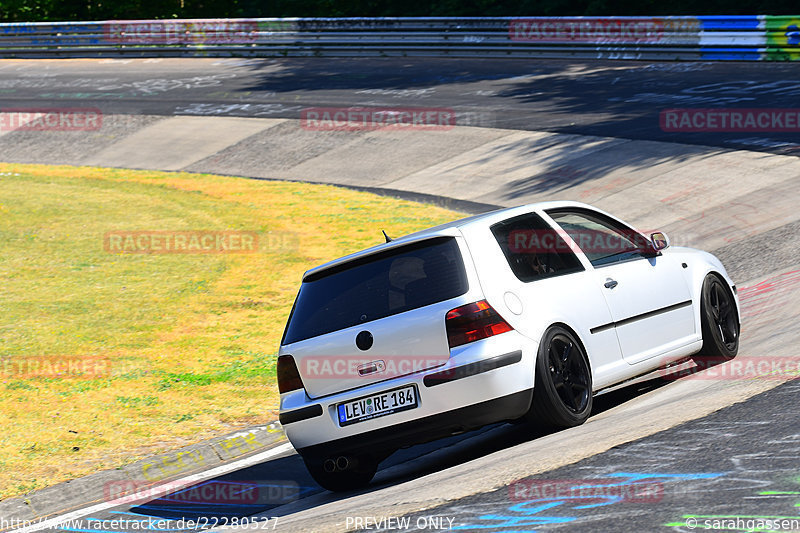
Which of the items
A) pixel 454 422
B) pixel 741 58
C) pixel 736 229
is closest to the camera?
pixel 454 422

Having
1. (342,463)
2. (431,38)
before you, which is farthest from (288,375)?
(431,38)

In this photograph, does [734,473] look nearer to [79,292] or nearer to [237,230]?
[79,292]

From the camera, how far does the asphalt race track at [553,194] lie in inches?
203

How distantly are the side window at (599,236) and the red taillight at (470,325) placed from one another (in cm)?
136

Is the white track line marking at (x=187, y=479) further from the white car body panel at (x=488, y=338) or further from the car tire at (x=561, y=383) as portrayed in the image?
the car tire at (x=561, y=383)

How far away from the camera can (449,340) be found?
6438 millimetres

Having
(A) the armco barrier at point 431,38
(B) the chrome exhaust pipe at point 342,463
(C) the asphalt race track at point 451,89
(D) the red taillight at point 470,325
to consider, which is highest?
(A) the armco barrier at point 431,38

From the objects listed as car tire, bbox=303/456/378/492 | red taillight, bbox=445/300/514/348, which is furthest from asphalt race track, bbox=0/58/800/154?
car tire, bbox=303/456/378/492

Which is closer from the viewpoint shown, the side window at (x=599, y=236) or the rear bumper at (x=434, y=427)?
the rear bumper at (x=434, y=427)

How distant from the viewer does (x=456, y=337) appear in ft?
21.1

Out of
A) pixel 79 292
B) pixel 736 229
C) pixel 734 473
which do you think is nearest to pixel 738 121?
pixel 736 229

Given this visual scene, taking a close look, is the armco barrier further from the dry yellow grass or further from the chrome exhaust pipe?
the chrome exhaust pipe

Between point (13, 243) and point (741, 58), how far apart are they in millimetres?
16388

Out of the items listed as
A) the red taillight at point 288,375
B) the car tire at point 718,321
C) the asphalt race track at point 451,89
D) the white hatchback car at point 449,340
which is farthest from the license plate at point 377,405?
the asphalt race track at point 451,89
